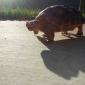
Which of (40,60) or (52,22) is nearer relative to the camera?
(40,60)

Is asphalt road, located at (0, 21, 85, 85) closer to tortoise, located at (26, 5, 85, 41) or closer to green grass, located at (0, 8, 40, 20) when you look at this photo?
tortoise, located at (26, 5, 85, 41)

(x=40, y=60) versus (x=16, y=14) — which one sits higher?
(x=40, y=60)

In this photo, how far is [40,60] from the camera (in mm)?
8828

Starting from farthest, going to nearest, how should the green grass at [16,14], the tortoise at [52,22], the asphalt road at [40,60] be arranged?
the green grass at [16,14]
the tortoise at [52,22]
the asphalt road at [40,60]

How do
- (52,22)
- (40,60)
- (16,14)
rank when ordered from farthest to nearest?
(16,14) < (52,22) < (40,60)

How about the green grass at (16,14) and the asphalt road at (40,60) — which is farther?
the green grass at (16,14)

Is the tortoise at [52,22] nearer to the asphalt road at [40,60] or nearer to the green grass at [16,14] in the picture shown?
the asphalt road at [40,60]

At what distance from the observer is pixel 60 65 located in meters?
8.45

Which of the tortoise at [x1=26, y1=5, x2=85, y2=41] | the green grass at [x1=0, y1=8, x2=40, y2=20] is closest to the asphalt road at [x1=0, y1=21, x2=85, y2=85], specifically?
the tortoise at [x1=26, y1=5, x2=85, y2=41]

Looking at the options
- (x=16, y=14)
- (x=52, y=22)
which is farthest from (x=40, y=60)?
(x=16, y=14)

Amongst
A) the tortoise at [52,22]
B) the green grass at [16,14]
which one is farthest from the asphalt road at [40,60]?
the green grass at [16,14]

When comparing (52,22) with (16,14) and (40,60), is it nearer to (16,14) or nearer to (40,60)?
(40,60)

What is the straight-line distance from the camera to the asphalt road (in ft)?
24.3

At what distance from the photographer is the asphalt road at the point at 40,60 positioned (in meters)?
7.40
